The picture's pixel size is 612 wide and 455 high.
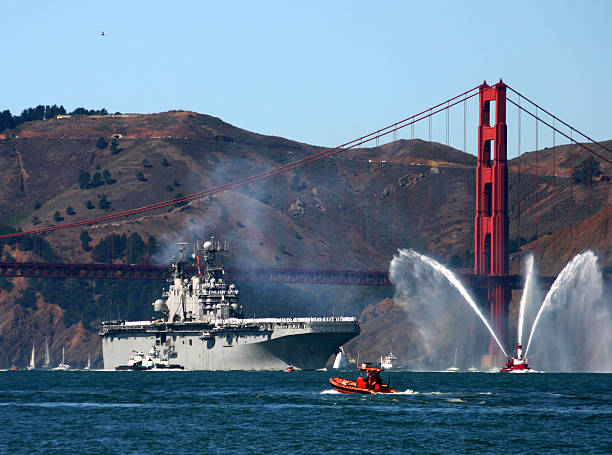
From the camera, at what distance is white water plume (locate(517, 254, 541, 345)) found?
427 ft

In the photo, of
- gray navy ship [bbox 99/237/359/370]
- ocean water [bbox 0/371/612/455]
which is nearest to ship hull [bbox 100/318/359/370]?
gray navy ship [bbox 99/237/359/370]

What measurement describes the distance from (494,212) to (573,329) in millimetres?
15823

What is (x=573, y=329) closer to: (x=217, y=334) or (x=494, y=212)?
(x=494, y=212)

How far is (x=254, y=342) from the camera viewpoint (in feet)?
397

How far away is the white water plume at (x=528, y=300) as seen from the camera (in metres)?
130

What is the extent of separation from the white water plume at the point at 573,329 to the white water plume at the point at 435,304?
9424 millimetres

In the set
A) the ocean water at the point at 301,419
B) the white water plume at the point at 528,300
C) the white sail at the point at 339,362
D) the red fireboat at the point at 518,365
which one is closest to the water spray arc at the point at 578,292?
the white water plume at the point at 528,300

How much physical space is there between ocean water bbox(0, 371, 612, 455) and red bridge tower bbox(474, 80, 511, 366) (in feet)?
107

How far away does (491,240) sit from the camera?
138 m

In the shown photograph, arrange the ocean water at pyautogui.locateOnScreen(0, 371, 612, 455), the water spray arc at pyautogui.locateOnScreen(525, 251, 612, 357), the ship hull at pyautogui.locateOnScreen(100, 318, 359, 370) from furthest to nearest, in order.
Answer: the water spray arc at pyautogui.locateOnScreen(525, 251, 612, 357) → the ship hull at pyautogui.locateOnScreen(100, 318, 359, 370) → the ocean water at pyautogui.locateOnScreen(0, 371, 612, 455)

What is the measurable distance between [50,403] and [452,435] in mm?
32311

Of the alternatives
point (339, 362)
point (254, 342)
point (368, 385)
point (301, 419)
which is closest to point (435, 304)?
point (339, 362)

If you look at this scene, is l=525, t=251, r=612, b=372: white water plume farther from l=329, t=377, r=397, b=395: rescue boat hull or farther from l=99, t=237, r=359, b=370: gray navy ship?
l=329, t=377, r=397, b=395: rescue boat hull

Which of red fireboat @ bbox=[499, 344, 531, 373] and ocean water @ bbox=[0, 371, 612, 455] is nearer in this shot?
ocean water @ bbox=[0, 371, 612, 455]
